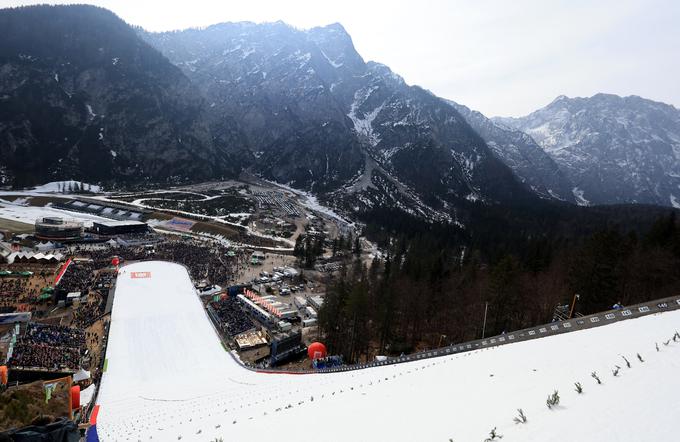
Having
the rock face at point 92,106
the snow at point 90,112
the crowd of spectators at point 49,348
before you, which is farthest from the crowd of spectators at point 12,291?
the snow at point 90,112

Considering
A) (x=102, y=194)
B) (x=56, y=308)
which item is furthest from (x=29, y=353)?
(x=102, y=194)

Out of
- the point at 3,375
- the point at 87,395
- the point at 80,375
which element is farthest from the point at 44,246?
the point at 87,395

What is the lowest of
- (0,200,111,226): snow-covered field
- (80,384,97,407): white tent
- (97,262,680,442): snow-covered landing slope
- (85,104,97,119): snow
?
(0,200,111,226): snow-covered field

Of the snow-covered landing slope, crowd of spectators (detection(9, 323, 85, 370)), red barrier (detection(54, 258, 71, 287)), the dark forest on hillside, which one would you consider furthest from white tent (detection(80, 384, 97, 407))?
red barrier (detection(54, 258, 71, 287))

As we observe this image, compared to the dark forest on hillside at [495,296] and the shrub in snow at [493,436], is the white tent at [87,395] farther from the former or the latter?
the shrub in snow at [493,436]

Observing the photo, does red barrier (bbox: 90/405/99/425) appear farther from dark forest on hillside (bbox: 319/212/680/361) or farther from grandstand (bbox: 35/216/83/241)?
grandstand (bbox: 35/216/83/241)

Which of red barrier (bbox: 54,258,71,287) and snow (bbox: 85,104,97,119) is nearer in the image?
red barrier (bbox: 54,258,71,287)

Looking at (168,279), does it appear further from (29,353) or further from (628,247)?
(628,247)
